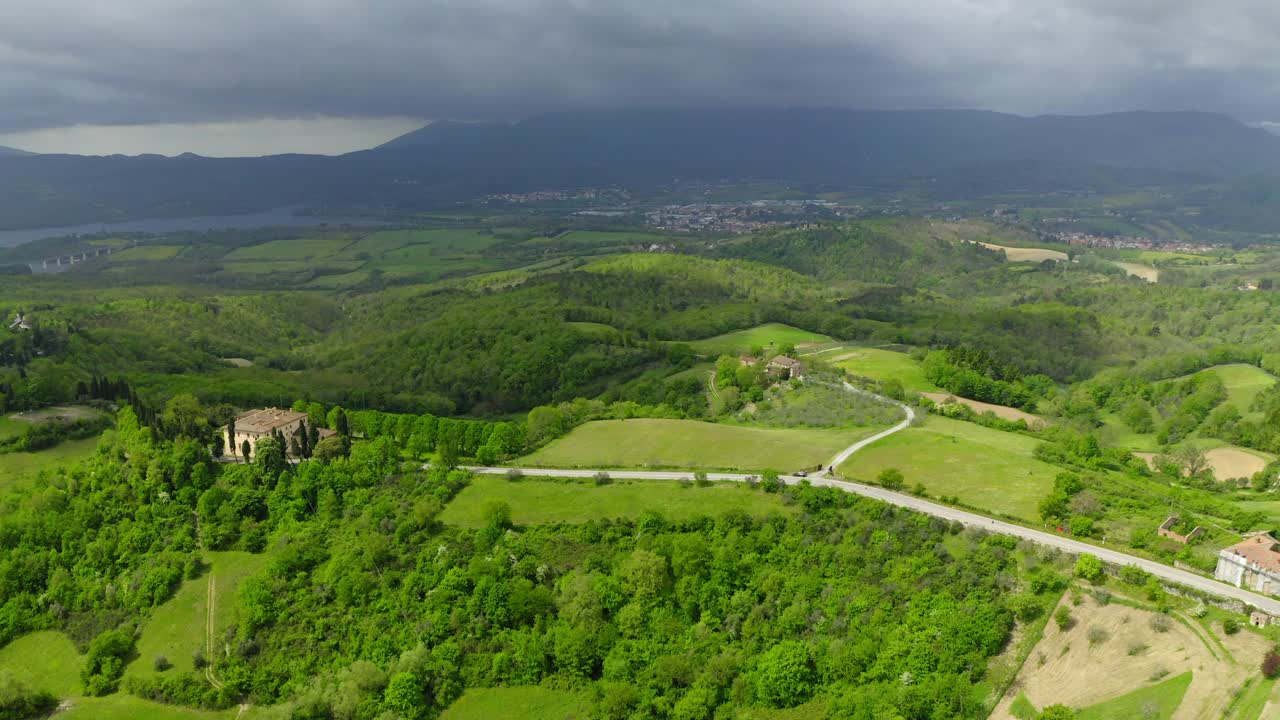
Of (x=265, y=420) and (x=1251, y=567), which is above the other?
(x=1251, y=567)

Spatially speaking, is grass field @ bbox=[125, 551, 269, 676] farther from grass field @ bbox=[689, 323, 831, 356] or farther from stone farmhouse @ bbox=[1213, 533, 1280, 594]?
grass field @ bbox=[689, 323, 831, 356]

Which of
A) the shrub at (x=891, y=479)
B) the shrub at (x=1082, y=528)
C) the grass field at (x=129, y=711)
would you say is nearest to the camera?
the shrub at (x=1082, y=528)

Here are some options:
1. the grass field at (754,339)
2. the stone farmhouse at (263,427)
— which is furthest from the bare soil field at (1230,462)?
the stone farmhouse at (263,427)

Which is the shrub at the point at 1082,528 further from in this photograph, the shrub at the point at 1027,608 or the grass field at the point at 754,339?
the grass field at the point at 754,339

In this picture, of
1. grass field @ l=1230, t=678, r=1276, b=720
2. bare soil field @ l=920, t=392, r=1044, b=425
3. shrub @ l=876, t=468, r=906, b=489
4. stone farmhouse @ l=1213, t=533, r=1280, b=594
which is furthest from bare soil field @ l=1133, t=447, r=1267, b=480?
grass field @ l=1230, t=678, r=1276, b=720

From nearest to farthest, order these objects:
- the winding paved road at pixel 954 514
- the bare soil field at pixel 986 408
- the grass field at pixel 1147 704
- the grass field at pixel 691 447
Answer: the grass field at pixel 1147 704
the winding paved road at pixel 954 514
the grass field at pixel 691 447
the bare soil field at pixel 986 408

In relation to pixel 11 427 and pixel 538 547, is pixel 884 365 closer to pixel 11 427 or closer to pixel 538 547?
pixel 538 547

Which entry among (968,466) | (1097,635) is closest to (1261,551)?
(1097,635)
